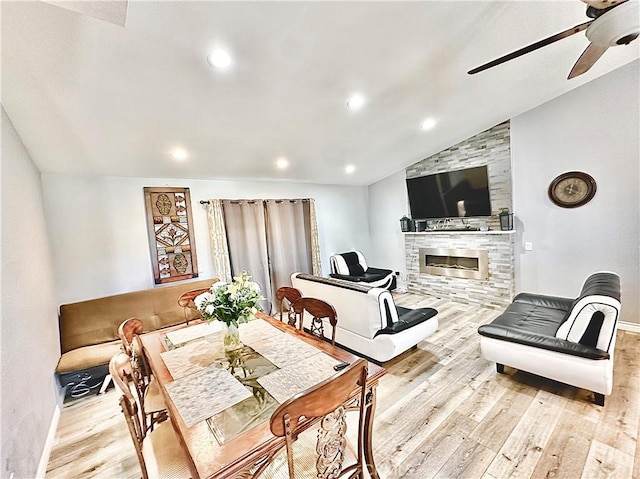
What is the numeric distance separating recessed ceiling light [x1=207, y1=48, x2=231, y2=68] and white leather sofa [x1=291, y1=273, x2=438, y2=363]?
2392 millimetres

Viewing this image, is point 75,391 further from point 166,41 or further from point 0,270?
point 166,41

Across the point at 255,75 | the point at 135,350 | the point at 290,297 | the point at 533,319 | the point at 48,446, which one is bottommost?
the point at 48,446

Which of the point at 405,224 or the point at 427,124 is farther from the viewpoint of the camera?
the point at 405,224

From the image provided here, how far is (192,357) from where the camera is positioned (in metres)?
1.89

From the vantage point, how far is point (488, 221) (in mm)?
4852

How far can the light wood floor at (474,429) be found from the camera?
5.96 ft

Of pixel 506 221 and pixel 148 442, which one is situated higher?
pixel 506 221

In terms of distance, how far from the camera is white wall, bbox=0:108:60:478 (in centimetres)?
170

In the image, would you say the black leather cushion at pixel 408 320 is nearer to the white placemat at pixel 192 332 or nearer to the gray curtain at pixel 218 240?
the white placemat at pixel 192 332

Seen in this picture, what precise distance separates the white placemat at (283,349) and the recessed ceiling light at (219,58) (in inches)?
85.9

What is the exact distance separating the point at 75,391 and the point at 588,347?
483 centimetres

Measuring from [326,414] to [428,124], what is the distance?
162 inches

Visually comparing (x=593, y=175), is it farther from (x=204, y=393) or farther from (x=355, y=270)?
(x=204, y=393)

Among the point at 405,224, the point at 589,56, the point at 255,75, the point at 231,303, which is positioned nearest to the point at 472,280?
the point at 405,224
